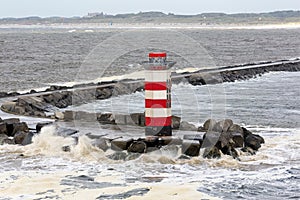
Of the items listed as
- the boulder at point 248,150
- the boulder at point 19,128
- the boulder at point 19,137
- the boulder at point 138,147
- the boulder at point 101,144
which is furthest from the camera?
the boulder at point 19,128

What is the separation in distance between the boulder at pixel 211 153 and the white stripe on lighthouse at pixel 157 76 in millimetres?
1278

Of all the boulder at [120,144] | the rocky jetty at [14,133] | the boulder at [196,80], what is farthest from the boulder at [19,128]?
the boulder at [196,80]

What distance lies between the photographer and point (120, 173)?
8.61m

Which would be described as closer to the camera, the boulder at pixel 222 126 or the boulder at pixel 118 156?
the boulder at pixel 118 156

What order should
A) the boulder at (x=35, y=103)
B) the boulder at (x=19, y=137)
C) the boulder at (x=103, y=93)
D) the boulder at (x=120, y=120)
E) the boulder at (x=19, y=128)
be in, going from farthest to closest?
the boulder at (x=103, y=93) < the boulder at (x=35, y=103) < the boulder at (x=120, y=120) < the boulder at (x=19, y=128) < the boulder at (x=19, y=137)

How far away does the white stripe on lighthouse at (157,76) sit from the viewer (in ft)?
31.2

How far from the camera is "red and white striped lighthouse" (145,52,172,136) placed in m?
9.49

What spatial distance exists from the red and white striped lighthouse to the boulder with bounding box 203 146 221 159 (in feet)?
2.31

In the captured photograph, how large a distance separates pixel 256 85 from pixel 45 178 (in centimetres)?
2094

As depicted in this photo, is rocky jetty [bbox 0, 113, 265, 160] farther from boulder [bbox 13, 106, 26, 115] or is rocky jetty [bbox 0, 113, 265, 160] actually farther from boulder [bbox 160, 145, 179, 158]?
boulder [bbox 13, 106, 26, 115]

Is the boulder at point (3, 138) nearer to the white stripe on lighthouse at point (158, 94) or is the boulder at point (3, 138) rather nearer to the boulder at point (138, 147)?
the boulder at point (138, 147)

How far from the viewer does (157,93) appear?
31.4ft

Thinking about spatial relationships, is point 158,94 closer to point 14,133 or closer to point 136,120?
point 136,120

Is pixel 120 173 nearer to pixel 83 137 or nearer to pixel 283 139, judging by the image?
pixel 83 137
